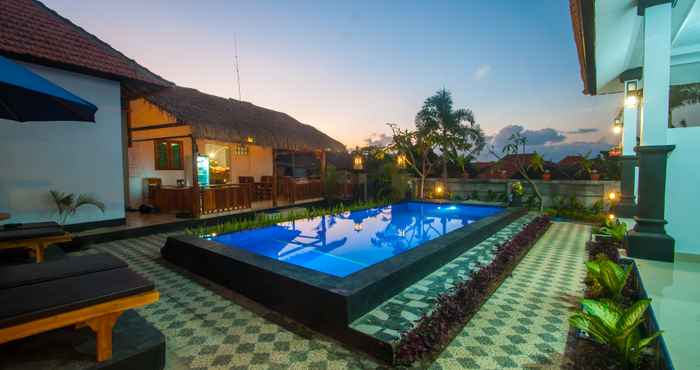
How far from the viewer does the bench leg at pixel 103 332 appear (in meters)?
2.22

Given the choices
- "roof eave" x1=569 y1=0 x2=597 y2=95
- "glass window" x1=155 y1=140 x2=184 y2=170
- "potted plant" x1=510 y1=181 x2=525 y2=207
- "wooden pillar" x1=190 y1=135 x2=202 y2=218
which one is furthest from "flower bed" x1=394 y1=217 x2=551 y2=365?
"glass window" x1=155 y1=140 x2=184 y2=170

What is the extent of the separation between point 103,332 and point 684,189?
730 centimetres

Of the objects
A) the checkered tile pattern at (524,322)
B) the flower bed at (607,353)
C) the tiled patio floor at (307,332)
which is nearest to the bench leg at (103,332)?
the tiled patio floor at (307,332)

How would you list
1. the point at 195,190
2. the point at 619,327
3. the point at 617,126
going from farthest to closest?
the point at 195,190
the point at 617,126
the point at 619,327

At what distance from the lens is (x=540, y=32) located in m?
13.3

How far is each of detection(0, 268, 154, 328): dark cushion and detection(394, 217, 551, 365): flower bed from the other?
2226 mm

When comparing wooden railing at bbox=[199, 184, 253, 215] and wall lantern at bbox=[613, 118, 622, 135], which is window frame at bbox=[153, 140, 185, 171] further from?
wall lantern at bbox=[613, 118, 622, 135]

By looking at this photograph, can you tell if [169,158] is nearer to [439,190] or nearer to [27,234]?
[27,234]

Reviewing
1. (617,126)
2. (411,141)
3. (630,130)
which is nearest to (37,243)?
(411,141)

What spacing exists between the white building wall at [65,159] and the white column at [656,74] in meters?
10.6

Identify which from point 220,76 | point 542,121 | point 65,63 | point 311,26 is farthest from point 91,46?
point 542,121

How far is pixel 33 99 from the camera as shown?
2.90 metres

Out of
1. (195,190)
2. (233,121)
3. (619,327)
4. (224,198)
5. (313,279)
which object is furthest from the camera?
(233,121)

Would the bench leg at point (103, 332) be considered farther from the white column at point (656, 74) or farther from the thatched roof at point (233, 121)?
the thatched roof at point (233, 121)
